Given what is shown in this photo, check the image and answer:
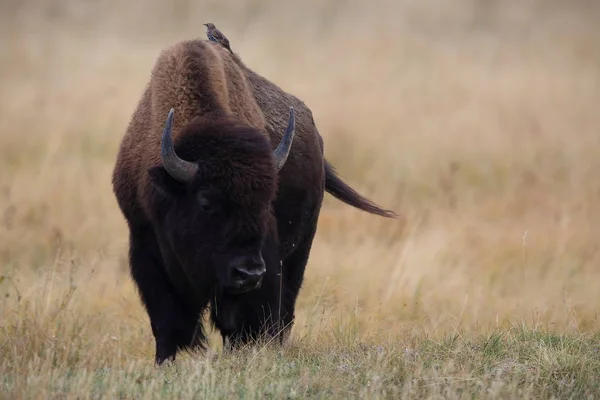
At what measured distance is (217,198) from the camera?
6.94m

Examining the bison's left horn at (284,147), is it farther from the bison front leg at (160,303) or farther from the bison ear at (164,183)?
the bison front leg at (160,303)

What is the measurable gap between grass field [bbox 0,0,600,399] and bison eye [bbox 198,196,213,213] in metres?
0.91

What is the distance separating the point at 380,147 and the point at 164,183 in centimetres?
1121

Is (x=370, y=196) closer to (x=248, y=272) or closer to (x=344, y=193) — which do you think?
(x=344, y=193)

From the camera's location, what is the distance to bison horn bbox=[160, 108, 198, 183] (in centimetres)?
682

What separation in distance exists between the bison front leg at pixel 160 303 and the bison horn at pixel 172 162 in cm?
73

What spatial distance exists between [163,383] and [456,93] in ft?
51.4

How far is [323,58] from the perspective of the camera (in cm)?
2239

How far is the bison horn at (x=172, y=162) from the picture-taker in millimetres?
6824

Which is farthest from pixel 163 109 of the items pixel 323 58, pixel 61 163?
pixel 323 58

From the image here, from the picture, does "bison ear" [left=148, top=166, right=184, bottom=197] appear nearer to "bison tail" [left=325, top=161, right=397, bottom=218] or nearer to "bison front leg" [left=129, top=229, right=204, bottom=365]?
"bison front leg" [left=129, top=229, right=204, bottom=365]

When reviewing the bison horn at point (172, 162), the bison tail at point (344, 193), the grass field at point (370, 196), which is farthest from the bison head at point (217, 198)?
the bison tail at point (344, 193)

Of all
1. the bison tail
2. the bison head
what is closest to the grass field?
the bison head

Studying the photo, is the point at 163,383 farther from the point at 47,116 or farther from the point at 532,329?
the point at 47,116
